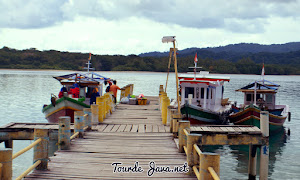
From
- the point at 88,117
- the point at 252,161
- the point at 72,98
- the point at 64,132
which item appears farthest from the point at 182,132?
the point at 72,98

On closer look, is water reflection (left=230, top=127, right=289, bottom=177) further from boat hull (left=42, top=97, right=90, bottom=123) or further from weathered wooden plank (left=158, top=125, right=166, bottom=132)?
boat hull (left=42, top=97, right=90, bottom=123)

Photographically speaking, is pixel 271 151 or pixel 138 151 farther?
pixel 271 151

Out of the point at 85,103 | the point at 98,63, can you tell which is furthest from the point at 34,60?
the point at 85,103

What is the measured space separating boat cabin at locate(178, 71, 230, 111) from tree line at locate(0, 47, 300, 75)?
94.2 metres

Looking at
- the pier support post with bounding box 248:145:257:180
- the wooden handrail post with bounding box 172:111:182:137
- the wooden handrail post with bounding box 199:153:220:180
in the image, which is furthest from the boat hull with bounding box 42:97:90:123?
the wooden handrail post with bounding box 199:153:220:180

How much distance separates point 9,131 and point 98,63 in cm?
11663

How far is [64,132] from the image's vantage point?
905 cm

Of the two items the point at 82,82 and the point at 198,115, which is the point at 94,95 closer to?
A: the point at 82,82

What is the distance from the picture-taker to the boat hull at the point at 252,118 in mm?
19859

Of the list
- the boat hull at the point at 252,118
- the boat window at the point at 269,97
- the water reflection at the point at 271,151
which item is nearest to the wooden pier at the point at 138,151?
the water reflection at the point at 271,151

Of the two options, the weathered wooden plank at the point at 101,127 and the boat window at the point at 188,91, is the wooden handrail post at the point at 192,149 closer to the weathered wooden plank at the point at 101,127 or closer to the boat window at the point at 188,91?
the weathered wooden plank at the point at 101,127

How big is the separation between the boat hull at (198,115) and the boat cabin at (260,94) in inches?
126

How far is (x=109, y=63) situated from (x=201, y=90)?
112186 millimetres

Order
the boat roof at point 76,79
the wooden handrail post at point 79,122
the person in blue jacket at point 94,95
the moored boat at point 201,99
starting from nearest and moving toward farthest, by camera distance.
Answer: the wooden handrail post at point 79,122 → the moored boat at point 201,99 → the person in blue jacket at point 94,95 → the boat roof at point 76,79
